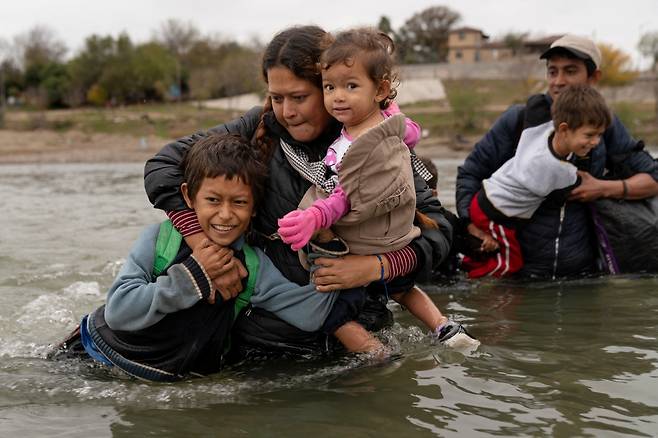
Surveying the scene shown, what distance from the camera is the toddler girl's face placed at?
3.64 m

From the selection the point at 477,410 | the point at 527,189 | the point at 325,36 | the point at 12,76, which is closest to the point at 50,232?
the point at 527,189

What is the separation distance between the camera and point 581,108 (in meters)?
5.52

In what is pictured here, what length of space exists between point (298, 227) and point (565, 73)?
11.7 ft

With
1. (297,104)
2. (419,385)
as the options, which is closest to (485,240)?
(419,385)

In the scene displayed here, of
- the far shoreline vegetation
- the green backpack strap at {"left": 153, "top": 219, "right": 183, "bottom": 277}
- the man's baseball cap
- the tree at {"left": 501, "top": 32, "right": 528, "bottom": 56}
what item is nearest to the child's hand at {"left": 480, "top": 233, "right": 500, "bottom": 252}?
the man's baseball cap

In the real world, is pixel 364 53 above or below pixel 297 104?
above

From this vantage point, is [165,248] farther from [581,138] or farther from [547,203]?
[547,203]

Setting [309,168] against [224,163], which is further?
[309,168]

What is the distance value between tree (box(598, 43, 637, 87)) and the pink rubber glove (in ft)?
157

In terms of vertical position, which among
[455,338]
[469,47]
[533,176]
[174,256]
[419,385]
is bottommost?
[419,385]

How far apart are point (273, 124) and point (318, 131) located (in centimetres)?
26

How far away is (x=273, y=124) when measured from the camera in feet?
13.4

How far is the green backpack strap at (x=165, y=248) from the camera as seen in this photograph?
3.79 metres

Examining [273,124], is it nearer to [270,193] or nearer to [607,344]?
[270,193]
